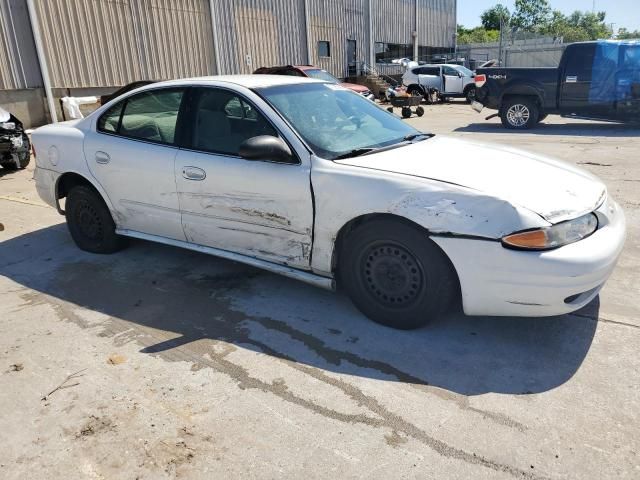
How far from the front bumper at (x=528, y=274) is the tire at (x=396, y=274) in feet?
0.40

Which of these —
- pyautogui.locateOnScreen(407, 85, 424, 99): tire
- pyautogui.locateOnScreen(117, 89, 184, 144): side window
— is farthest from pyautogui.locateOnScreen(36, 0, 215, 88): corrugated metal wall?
pyautogui.locateOnScreen(117, 89, 184, 144): side window

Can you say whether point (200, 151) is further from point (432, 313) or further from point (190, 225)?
point (432, 313)

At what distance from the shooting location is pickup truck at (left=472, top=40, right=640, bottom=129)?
1170 cm

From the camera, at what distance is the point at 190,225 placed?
409 centimetres

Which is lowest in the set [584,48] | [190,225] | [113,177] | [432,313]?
[432,313]

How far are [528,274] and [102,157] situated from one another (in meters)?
3.55

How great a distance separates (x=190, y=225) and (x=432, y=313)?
1.98m

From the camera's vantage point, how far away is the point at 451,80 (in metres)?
23.3

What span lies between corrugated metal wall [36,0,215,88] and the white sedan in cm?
1171

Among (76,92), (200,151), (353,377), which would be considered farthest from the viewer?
(76,92)

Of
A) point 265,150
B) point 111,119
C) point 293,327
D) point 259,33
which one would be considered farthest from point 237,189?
point 259,33

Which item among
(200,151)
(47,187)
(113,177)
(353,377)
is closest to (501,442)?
(353,377)

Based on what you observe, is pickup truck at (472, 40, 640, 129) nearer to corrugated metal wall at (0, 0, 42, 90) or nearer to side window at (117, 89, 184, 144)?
side window at (117, 89, 184, 144)

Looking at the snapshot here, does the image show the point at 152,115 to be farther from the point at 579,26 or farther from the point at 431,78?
the point at 579,26
